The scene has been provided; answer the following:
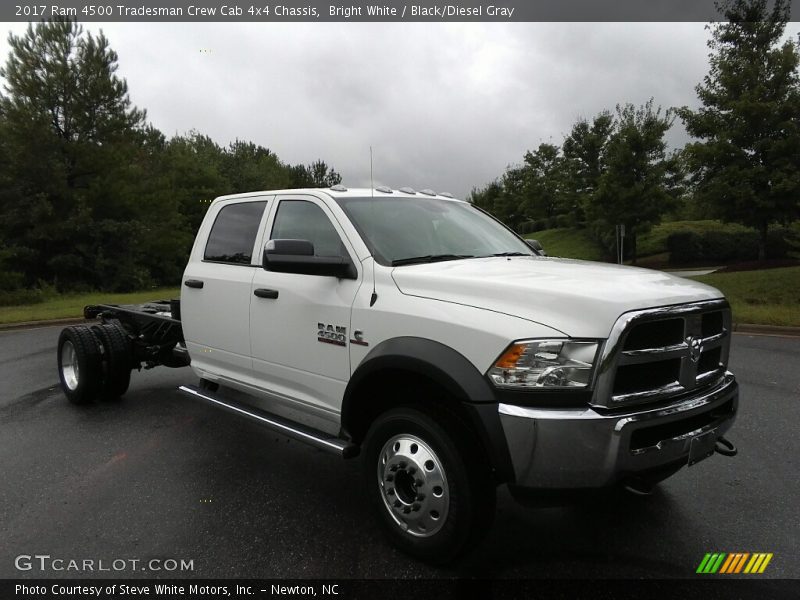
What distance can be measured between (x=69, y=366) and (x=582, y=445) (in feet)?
18.8

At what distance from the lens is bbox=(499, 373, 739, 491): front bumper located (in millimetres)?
2441

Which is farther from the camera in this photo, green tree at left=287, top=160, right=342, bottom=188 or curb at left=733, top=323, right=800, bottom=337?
green tree at left=287, top=160, right=342, bottom=188

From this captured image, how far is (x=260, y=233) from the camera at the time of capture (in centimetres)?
427

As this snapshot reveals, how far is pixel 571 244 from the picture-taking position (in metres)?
40.7

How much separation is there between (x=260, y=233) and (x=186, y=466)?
1.86 meters

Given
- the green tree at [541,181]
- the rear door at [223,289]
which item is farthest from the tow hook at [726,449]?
the green tree at [541,181]

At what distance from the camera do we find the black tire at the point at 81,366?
5.75 metres

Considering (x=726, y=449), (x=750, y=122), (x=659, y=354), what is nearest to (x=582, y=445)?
(x=659, y=354)

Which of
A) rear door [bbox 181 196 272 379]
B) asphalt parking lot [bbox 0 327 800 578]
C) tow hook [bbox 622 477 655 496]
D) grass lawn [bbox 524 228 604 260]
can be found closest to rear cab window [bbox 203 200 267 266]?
rear door [bbox 181 196 272 379]

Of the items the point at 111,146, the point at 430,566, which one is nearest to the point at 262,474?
the point at 430,566

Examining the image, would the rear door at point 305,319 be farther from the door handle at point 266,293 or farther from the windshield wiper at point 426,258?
the windshield wiper at point 426,258

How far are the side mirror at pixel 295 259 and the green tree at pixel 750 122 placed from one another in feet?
65.7

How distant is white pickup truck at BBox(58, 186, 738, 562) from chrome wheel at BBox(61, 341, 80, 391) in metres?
2.65

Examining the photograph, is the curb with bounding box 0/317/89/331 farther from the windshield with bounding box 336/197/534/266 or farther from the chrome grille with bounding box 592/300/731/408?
the chrome grille with bounding box 592/300/731/408
